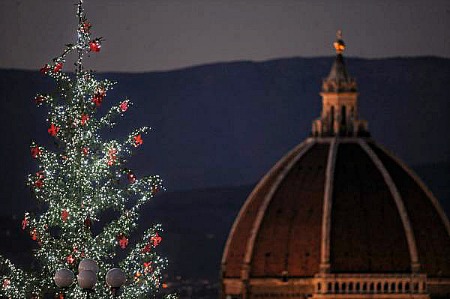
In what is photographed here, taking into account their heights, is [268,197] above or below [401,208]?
above

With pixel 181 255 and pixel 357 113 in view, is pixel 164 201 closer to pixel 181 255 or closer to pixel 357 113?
pixel 181 255

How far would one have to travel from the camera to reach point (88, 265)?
41750mm

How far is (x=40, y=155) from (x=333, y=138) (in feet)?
254

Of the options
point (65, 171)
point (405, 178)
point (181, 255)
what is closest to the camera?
point (65, 171)

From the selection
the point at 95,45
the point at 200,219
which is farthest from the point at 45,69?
the point at 200,219

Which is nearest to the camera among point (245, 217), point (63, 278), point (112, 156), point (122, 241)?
point (63, 278)

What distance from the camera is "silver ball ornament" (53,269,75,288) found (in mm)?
41750

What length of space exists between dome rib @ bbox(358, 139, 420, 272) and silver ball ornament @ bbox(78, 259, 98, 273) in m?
77.7

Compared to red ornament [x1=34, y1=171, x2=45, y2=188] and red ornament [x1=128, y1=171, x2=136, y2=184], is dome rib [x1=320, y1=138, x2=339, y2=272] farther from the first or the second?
red ornament [x1=34, y1=171, x2=45, y2=188]

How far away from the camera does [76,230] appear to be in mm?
44156

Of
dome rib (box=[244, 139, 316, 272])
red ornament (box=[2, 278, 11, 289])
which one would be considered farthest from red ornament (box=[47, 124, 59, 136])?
dome rib (box=[244, 139, 316, 272])

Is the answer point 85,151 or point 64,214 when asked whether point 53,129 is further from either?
point 64,214

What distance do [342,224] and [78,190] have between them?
76924 millimetres

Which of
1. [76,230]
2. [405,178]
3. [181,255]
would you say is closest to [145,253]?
[76,230]
